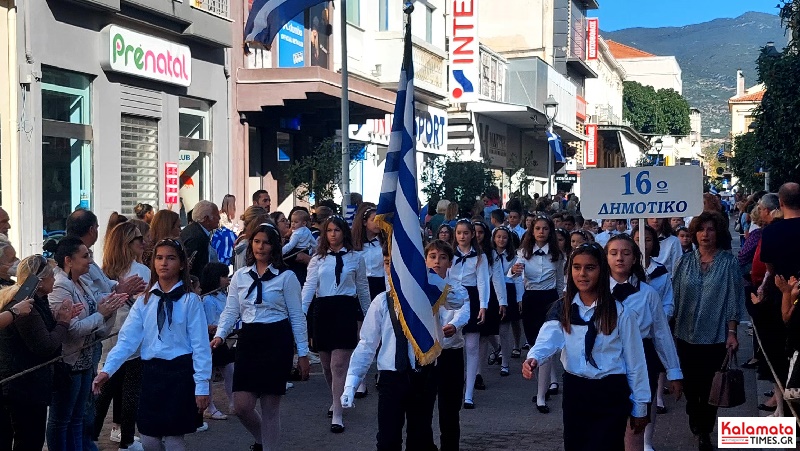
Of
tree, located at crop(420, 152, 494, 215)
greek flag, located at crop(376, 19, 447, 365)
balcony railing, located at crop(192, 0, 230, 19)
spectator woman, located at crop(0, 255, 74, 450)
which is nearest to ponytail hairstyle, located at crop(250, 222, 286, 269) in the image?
greek flag, located at crop(376, 19, 447, 365)

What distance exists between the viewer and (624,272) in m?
7.27

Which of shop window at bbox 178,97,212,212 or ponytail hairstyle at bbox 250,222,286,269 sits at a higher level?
shop window at bbox 178,97,212,212

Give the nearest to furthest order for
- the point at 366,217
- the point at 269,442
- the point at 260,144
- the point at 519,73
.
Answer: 1. the point at 269,442
2. the point at 366,217
3. the point at 260,144
4. the point at 519,73

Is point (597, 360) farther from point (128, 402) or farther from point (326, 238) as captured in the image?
point (326, 238)

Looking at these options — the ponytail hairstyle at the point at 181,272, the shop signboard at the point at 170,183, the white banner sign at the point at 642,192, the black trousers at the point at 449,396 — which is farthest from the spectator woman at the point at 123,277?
the shop signboard at the point at 170,183

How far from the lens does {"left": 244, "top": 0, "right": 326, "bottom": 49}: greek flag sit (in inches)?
672

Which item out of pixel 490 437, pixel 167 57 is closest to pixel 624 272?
pixel 490 437

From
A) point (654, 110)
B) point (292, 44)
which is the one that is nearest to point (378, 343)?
point (292, 44)

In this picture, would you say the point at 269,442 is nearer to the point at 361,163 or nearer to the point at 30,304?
the point at 30,304

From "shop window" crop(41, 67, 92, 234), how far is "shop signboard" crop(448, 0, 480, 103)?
2016cm

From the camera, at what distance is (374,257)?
11.9m

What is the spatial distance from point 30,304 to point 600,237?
9.24m

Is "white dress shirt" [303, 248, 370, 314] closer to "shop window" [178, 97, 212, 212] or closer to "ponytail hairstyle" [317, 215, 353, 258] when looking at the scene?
"ponytail hairstyle" [317, 215, 353, 258]

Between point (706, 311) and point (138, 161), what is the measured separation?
1269 centimetres
